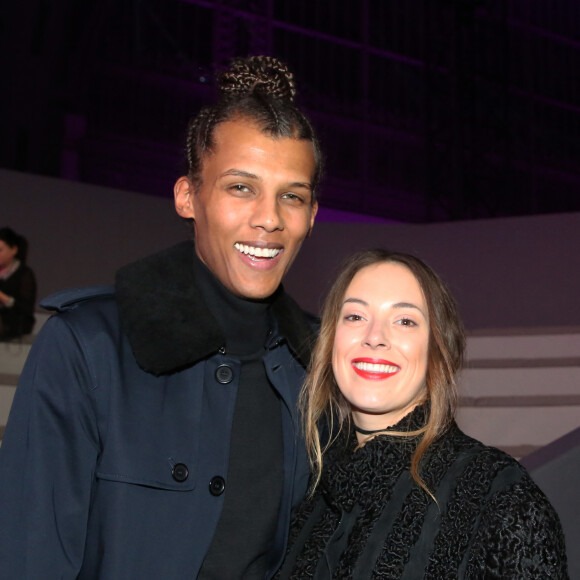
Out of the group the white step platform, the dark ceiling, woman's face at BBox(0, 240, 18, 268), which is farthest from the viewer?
the dark ceiling

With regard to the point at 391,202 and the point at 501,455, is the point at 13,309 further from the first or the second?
the point at 391,202

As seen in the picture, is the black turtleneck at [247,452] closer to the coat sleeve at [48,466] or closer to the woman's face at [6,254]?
the coat sleeve at [48,466]

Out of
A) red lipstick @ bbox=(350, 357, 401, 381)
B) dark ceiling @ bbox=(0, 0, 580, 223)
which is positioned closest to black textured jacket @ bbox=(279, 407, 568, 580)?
red lipstick @ bbox=(350, 357, 401, 381)

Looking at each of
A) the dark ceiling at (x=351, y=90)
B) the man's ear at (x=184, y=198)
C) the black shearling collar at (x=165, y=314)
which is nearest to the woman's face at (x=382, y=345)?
the black shearling collar at (x=165, y=314)

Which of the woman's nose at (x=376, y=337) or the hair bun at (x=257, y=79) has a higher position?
the hair bun at (x=257, y=79)

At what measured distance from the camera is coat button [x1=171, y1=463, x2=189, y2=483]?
1.52 metres

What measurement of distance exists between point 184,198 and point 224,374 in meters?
0.40

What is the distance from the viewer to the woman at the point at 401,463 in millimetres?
1424

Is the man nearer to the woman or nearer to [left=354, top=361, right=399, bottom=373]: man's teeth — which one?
the woman

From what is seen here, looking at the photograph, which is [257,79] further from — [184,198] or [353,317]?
[353,317]

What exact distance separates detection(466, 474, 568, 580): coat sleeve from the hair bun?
92 centimetres

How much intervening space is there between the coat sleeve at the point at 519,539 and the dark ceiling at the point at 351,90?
7772 mm

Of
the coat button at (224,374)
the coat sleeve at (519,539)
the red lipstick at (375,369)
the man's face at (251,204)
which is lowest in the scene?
the coat sleeve at (519,539)

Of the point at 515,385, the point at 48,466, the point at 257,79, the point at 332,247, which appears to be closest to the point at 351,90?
the point at 332,247
